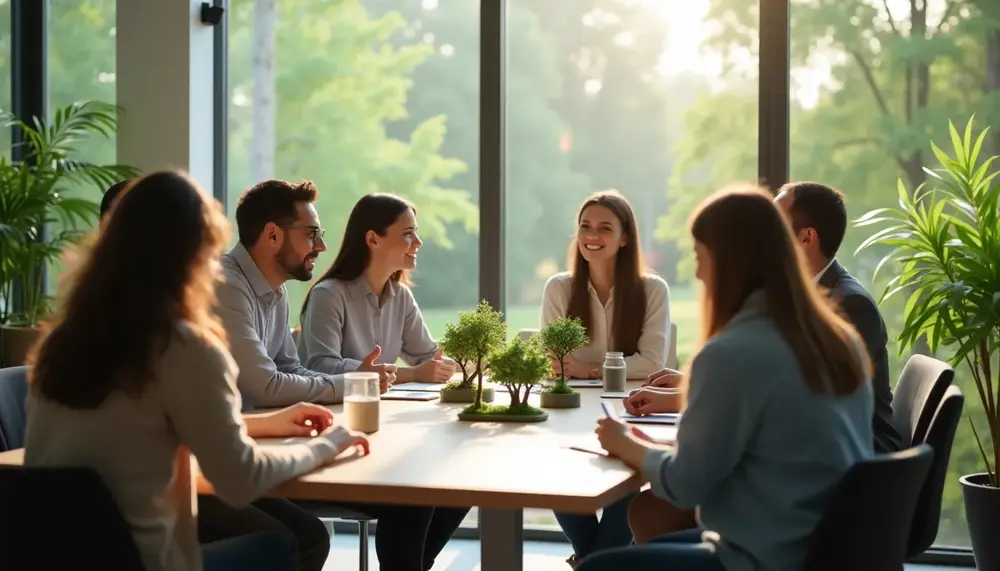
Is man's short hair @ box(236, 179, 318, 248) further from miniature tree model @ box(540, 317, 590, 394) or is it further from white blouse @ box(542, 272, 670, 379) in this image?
white blouse @ box(542, 272, 670, 379)

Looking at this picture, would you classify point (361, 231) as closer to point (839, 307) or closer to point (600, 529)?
point (600, 529)

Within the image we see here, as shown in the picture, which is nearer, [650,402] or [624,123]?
[650,402]

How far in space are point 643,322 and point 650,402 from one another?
3.60ft

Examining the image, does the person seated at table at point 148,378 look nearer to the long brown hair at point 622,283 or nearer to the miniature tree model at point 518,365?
the miniature tree model at point 518,365

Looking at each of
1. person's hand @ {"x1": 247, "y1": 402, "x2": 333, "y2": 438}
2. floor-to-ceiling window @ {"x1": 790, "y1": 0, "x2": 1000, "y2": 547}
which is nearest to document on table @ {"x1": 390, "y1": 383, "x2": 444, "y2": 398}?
person's hand @ {"x1": 247, "y1": 402, "x2": 333, "y2": 438}

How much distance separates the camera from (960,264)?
3.75 metres

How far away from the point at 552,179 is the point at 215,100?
1596mm

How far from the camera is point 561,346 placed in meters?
3.21

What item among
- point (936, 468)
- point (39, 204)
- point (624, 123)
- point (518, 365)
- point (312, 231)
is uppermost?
point (624, 123)

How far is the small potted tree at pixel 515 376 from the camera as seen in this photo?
2.83m

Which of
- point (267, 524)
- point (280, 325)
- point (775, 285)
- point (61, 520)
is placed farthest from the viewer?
point (280, 325)

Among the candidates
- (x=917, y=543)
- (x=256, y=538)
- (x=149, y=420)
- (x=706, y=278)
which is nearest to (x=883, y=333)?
(x=917, y=543)

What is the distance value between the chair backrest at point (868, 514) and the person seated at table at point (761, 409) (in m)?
0.10

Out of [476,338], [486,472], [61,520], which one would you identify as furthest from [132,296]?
[476,338]
